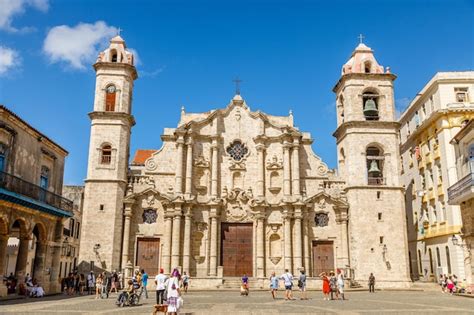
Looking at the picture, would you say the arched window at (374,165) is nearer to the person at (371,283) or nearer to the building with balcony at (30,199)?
the person at (371,283)

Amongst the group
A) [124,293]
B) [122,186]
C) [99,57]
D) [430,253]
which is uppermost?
[99,57]

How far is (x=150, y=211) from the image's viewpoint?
34.2 m

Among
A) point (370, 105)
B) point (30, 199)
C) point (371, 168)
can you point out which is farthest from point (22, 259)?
point (370, 105)

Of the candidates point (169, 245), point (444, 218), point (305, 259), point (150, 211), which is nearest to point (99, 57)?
point (150, 211)

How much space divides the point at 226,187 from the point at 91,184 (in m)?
9.79

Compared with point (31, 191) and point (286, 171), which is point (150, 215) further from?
point (286, 171)

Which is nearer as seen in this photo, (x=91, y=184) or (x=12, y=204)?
(x=12, y=204)

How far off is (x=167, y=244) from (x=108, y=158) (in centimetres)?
760

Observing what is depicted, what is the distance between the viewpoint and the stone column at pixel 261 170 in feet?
115

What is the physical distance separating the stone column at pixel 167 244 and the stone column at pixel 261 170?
683 centimetres

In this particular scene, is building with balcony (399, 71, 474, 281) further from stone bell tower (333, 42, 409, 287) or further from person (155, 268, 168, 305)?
person (155, 268, 168, 305)

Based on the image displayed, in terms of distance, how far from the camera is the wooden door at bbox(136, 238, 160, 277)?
1308 inches

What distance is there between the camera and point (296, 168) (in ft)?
116

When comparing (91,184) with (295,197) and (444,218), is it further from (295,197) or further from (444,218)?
(444,218)
